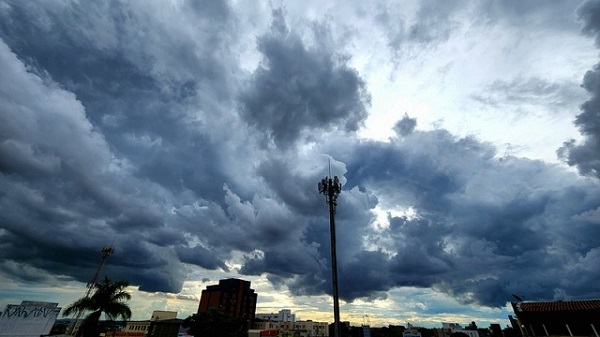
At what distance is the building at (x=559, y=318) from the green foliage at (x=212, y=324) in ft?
141

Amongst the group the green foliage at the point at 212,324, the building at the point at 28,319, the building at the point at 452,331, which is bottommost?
the building at the point at 28,319

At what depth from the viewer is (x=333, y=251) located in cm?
2005

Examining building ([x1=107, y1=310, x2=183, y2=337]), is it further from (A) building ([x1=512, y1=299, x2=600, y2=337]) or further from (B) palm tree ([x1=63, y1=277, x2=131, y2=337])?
(A) building ([x1=512, y1=299, x2=600, y2=337])

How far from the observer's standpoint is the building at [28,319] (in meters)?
20.4

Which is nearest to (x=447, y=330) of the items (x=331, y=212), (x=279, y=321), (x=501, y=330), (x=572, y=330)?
→ (x=501, y=330)

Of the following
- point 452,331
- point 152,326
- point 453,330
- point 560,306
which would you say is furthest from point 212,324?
point 453,330

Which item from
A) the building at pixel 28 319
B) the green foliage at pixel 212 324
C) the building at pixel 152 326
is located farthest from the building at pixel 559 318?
the building at pixel 152 326

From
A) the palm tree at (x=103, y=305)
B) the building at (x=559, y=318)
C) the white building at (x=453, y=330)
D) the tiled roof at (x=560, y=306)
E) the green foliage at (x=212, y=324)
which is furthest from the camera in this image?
the white building at (x=453, y=330)

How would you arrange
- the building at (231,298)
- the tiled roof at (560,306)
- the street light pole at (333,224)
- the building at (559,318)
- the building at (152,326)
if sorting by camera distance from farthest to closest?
the building at (231,298)
the building at (152,326)
the tiled roof at (560,306)
the building at (559,318)
the street light pole at (333,224)

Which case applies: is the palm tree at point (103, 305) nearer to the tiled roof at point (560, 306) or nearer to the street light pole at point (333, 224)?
the street light pole at point (333, 224)

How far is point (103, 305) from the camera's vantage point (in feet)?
88.4

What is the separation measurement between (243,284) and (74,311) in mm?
104060

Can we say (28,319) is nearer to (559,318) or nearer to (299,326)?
(559,318)

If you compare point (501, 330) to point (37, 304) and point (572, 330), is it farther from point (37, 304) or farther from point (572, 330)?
point (37, 304)
